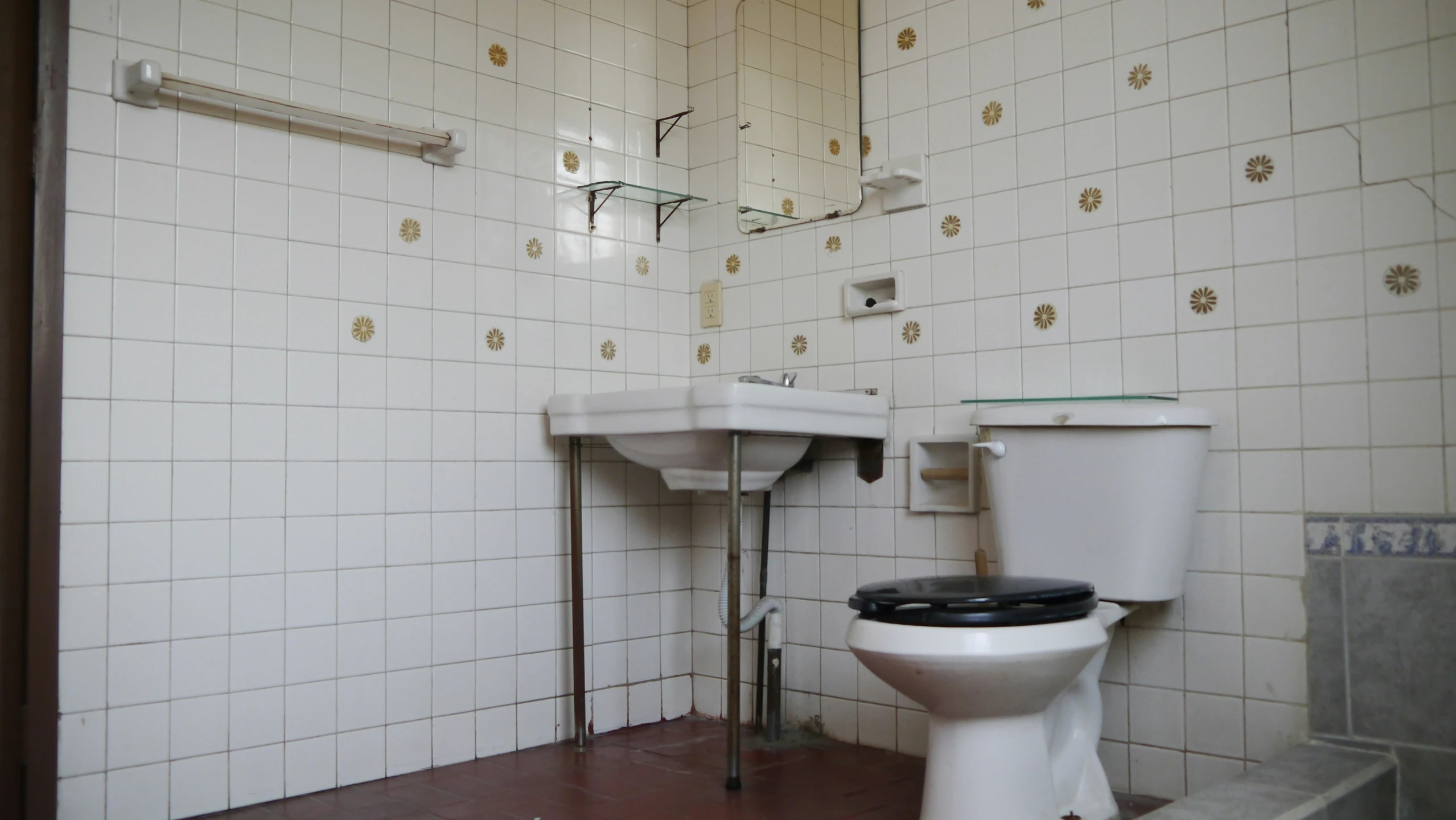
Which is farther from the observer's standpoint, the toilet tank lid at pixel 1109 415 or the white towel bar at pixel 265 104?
the white towel bar at pixel 265 104

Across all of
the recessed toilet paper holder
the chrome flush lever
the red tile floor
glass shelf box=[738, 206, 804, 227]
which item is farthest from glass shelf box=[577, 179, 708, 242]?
the red tile floor

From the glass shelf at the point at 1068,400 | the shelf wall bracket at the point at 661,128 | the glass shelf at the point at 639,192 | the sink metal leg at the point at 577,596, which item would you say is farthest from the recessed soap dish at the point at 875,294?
the sink metal leg at the point at 577,596

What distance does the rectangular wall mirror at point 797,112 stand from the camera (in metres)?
2.89

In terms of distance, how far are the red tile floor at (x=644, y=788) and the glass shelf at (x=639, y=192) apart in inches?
57.7

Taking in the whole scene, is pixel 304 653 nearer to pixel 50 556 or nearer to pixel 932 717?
pixel 50 556

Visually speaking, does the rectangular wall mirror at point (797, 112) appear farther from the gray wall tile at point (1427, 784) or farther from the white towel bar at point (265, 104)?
the gray wall tile at point (1427, 784)

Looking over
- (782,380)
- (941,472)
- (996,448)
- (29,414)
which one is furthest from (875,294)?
(29,414)

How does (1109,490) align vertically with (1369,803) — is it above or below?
above

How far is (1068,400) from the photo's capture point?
240 cm

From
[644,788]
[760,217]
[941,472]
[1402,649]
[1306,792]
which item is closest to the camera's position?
[1306,792]

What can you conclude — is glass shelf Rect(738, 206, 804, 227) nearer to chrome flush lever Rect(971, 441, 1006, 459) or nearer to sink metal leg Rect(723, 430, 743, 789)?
sink metal leg Rect(723, 430, 743, 789)

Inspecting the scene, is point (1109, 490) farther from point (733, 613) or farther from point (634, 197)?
point (634, 197)

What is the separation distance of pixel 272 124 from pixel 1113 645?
214 centimetres

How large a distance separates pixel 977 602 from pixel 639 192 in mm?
1752
